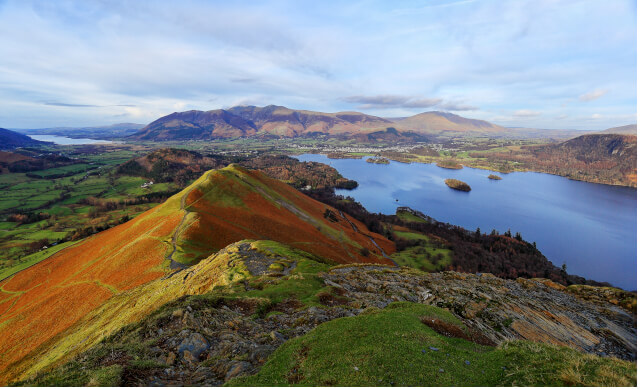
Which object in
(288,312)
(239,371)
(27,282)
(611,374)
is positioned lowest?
(27,282)

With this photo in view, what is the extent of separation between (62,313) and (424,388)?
60020 millimetres

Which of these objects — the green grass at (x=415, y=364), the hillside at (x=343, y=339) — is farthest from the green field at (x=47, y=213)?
the green grass at (x=415, y=364)

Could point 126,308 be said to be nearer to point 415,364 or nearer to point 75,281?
point 75,281

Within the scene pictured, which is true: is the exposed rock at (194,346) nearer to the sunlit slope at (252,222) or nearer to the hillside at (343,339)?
the hillside at (343,339)

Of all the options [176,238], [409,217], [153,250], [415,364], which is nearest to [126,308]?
[153,250]

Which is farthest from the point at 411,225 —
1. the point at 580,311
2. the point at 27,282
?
the point at 27,282

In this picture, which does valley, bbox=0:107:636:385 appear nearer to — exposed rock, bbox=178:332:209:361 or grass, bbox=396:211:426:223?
exposed rock, bbox=178:332:209:361

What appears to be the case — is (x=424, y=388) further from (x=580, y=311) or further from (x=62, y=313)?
(x=62, y=313)

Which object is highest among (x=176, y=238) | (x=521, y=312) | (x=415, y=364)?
(x=415, y=364)

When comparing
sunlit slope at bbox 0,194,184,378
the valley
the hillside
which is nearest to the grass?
the valley

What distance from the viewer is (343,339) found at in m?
14.5

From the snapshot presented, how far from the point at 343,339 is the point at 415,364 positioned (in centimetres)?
422

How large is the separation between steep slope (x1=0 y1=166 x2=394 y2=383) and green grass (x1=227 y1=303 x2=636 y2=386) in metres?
44.6

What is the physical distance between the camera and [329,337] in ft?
48.4
